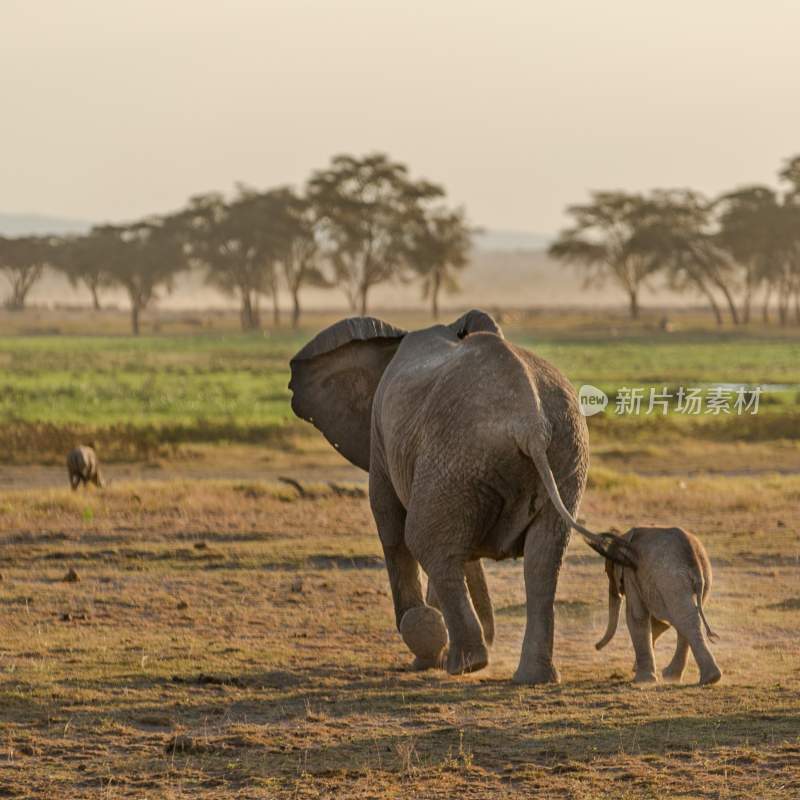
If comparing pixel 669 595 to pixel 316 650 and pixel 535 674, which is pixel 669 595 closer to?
pixel 535 674

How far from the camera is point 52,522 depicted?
18.0 metres

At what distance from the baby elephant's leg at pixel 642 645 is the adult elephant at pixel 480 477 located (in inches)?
13.2

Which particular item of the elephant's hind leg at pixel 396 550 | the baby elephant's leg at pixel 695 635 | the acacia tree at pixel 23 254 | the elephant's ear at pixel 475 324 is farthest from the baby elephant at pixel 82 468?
the acacia tree at pixel 23 254

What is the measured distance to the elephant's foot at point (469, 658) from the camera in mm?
9711

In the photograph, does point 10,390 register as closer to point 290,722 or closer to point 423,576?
point 423,576

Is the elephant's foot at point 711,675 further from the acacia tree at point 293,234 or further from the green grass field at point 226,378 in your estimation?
the acacia tree at point 293,234

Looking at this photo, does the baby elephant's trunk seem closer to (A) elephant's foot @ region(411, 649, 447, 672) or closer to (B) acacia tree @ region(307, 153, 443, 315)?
(A) elephant's foot @ region(411, 649, 447, 672)

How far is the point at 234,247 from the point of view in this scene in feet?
307

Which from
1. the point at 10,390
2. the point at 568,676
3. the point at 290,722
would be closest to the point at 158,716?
the point at 290,722

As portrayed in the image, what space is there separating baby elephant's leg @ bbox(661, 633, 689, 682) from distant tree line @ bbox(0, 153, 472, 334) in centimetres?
7391

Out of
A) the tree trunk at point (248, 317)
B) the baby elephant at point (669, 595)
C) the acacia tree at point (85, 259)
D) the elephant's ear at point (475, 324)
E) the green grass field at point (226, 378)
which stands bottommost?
the green grass field at point (226, 378)

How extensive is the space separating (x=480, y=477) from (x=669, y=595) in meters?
1.28

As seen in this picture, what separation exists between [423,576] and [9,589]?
11.5 feet

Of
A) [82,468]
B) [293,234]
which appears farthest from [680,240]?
[82,468]
